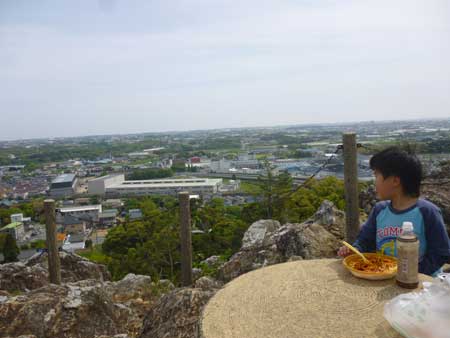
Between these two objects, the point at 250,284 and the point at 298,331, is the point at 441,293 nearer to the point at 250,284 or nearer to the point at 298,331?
the point at 298,331

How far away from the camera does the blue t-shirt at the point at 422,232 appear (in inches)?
72.6

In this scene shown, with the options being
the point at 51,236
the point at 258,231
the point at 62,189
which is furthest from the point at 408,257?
the point at 62,189

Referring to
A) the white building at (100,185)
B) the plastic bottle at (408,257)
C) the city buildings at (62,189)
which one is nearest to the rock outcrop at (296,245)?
the plastic bottle at (408,257)

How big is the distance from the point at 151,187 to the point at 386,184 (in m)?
31.0

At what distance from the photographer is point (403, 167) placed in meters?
1.87

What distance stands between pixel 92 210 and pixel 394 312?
23.4 m

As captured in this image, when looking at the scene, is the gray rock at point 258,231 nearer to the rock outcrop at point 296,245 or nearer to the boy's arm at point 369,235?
the rock outcrop at point 296,245

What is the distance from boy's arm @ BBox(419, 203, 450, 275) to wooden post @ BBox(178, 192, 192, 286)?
2409 mm

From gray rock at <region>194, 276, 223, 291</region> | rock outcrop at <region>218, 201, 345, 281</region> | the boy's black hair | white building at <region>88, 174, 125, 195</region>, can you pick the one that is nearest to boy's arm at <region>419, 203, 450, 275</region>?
the boy's black hair

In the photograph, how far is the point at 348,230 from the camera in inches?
140

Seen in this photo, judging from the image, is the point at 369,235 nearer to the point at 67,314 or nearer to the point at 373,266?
the point at 373,266

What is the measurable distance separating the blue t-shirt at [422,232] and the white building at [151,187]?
24.7 metres

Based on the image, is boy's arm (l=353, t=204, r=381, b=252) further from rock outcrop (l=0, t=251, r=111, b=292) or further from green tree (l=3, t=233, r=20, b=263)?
green tree (l=3, t=233, r=20, b=263)

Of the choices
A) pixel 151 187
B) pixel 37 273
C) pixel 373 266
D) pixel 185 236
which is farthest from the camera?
pixel 151 187
